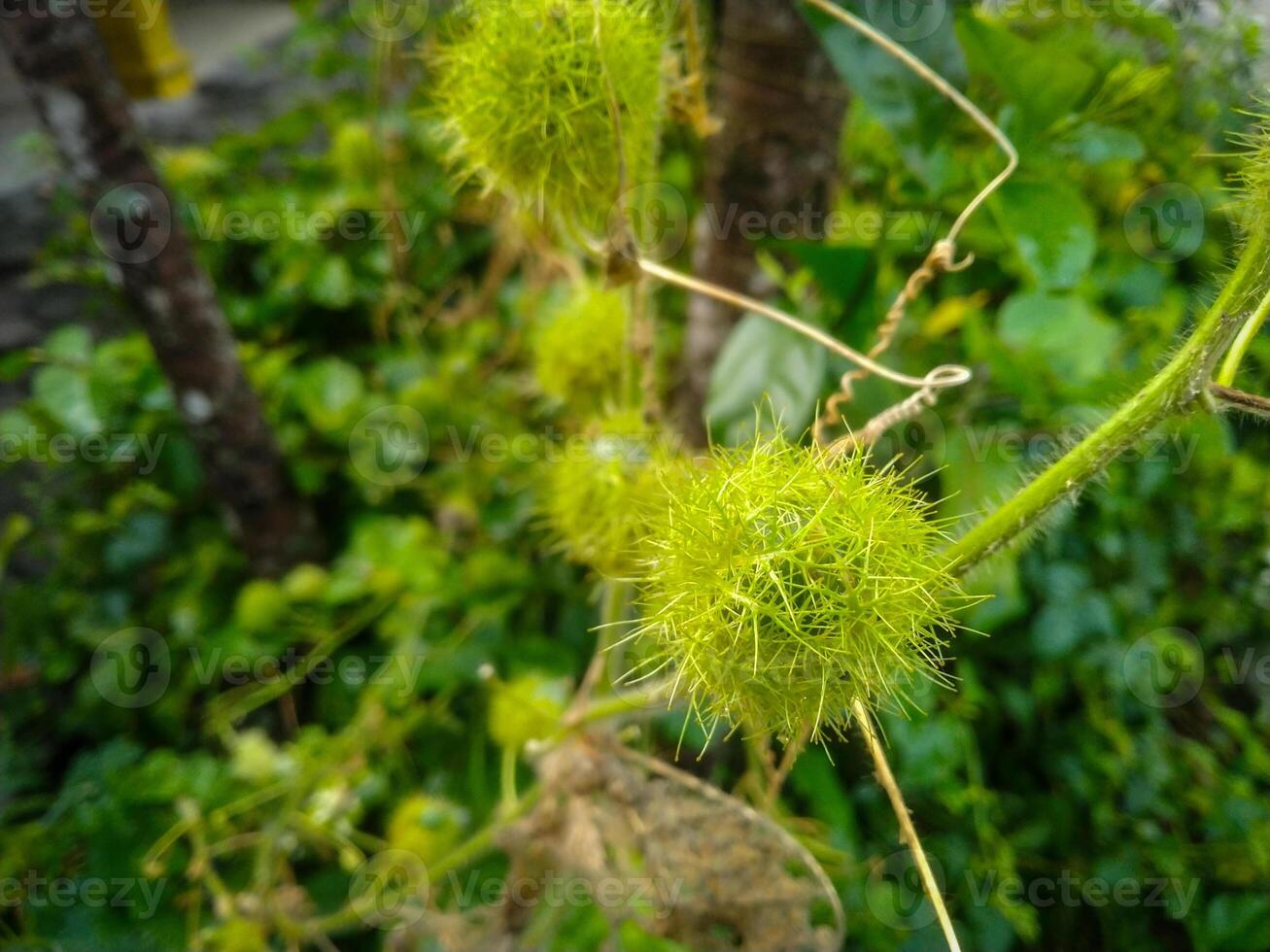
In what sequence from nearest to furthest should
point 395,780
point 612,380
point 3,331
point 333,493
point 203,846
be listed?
point 612,380, point 203,846, point 395,780, point 333,493, point 3,331

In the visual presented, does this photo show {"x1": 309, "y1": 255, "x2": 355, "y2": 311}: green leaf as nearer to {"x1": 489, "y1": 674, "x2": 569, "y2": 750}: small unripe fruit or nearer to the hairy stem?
{"x1": 489, "y1": 674, "x2": 569, "y2": 750}: small unripe fruit

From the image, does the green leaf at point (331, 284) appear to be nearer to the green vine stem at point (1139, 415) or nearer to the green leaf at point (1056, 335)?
the green leaf at point (1056, 335)

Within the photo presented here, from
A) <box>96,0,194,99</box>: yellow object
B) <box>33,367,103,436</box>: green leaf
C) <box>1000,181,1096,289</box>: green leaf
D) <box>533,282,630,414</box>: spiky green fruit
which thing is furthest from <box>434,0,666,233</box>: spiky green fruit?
<box>96,0,194,99</box>: yellow object

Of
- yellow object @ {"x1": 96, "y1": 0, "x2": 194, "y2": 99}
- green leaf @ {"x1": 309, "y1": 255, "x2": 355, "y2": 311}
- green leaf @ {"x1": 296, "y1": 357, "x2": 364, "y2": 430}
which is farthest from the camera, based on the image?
yellow object @ {"x1": 96, "y1": 0, "x2": 194, "y2": 99}

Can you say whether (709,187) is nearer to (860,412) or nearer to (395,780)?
(860,412)

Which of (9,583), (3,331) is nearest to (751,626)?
(9,583)

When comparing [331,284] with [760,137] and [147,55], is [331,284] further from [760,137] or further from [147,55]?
[147,55]

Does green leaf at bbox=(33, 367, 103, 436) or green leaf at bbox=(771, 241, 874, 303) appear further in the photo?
green leaf at bbox=(33, 367, 103, 436)

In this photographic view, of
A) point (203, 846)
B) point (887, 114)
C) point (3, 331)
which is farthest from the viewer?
point (3, 331)
